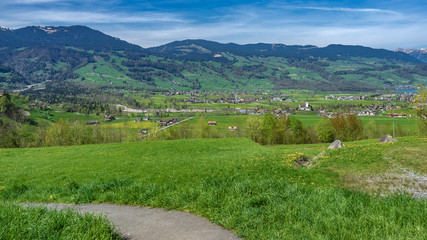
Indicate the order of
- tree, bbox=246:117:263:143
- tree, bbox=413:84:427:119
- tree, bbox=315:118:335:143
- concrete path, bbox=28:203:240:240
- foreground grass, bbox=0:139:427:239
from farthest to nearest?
tree, bbox=246:117:263:143 → tree, bbox=315:118:335:143 → tree, bbox=413:84:427:119 → concrete path, bbox=28:203:240:240 → foreground grass, bbox=0:139:427:239

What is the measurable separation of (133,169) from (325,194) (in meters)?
14.5

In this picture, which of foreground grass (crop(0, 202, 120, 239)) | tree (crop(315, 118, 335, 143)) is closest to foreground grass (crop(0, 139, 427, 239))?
foreground grass (crop(0, 202, 120, 239))

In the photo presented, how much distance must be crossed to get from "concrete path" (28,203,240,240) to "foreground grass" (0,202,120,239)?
665 millimetres

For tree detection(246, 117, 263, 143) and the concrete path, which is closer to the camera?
the concrete path

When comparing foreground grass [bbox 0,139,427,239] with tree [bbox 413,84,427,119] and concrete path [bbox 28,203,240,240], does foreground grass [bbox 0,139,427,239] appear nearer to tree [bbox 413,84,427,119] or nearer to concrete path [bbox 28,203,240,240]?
concrete path [bbox 28,203,240,240]

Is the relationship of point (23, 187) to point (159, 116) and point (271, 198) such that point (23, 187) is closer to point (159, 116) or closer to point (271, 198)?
point (271, 198)

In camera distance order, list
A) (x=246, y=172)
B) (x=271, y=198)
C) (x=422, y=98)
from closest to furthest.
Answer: (x=271, y=198), (x=246, y=172), (x=422, y=98)

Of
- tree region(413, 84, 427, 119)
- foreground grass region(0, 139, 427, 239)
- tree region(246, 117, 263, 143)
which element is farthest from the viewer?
tree region(246, 117, 263, 143)

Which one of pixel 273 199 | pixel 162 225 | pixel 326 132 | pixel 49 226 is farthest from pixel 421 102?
pixel 49 226

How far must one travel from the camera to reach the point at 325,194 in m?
10.2

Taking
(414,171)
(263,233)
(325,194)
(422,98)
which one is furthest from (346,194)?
(422,98)

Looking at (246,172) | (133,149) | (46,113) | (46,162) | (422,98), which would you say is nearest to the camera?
(246,172)

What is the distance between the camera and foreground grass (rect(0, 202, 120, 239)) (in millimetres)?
6707

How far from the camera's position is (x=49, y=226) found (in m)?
7.10
